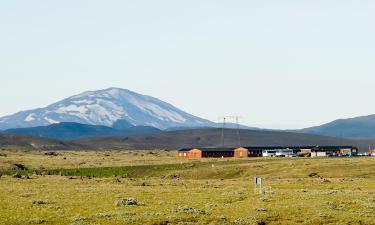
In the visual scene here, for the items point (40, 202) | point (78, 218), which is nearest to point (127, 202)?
point (40, 202)

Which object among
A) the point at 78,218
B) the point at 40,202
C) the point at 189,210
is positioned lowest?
the point at 78,218

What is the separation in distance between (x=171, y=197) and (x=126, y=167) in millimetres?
83530

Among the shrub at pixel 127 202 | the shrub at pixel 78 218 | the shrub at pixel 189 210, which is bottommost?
the shrub at pixel 78 218

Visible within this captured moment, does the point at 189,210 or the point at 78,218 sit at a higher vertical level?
the point at 189,210

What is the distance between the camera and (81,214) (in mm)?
45469

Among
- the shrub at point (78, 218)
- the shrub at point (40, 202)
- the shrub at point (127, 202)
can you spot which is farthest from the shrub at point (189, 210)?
the shrub at point (40, 202)

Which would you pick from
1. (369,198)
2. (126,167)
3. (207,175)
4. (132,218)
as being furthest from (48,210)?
(126,167)

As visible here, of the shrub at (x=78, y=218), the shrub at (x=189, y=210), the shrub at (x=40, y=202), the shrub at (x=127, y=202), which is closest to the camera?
the shrub at (x=78, y=218)

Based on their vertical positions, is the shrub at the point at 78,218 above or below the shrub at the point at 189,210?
below

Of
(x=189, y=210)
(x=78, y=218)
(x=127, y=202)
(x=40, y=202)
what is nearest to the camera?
(x=78, y=218)

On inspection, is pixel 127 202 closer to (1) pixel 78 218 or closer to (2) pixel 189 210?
(2) pixel 189 210

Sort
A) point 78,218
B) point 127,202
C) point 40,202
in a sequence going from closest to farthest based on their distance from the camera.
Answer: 1. point 78,218
2. point 127,202
3. point 40,202

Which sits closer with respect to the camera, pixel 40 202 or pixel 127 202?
pixel 127 202

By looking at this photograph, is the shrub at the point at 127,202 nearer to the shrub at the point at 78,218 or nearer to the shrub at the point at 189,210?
the shrub at the point at 189,210
